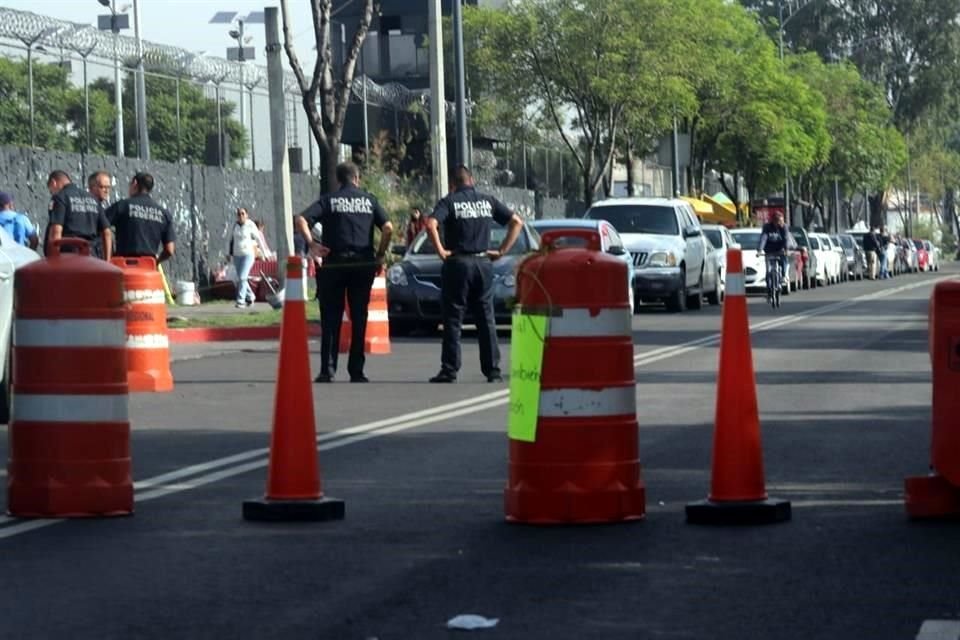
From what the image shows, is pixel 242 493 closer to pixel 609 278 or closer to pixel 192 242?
pixel 609 278

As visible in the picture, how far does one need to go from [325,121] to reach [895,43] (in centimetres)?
7035

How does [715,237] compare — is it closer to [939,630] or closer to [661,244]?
Answer: [661,244]

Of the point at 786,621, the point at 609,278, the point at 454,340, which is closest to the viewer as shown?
the point at 786,621

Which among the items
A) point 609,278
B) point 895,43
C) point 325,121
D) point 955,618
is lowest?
point 955,618

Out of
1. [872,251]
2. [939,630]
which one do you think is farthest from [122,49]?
[872,251]

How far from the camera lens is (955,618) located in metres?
6.75

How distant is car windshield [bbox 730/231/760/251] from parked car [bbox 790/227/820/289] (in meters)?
3.47

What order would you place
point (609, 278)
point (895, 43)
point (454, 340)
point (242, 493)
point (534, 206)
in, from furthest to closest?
1. point (895, 43)
2. point (534, 206)
3. point (454, 340)
4. point (242, 493)
5. point (609, 278)

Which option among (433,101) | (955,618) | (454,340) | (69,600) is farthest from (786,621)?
(433,101)

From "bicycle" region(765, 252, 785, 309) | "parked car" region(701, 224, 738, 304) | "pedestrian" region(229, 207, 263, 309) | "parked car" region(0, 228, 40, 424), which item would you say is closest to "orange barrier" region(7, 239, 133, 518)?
"parked car" region(0, 228, 40, 424)

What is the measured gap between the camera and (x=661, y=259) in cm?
3456

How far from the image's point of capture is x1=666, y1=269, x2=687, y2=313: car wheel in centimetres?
3493

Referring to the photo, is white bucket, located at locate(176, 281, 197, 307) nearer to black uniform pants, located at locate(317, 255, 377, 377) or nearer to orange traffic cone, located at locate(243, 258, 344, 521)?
black uniform pants, located at locate(317, 255, 377, 377)

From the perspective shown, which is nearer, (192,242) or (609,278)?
(609,278)
